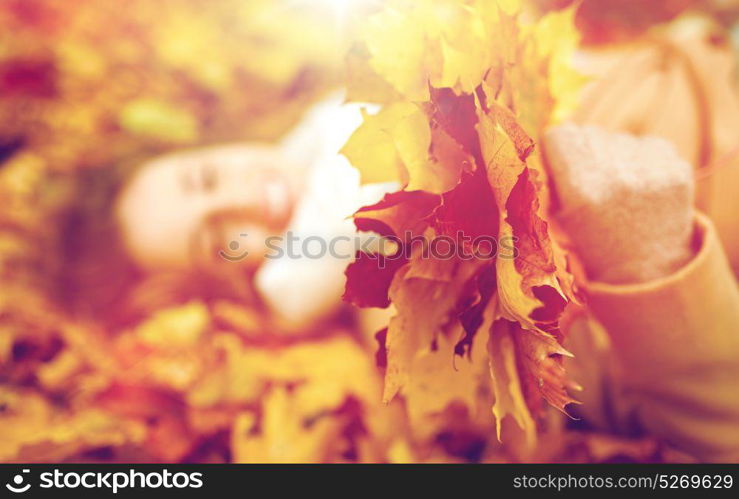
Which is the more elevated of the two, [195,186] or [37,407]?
[195,186]

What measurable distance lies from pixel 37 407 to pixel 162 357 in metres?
0.18

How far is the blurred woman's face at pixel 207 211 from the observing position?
99cm

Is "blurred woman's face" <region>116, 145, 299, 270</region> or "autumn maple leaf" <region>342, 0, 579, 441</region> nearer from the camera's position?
"autumn maple leaf" <region>342, 0, 579, 441</region>

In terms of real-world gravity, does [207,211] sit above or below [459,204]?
above

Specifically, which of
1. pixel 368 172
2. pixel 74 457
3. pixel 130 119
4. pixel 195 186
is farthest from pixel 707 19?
pixel 74 457

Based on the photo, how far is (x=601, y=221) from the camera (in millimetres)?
520

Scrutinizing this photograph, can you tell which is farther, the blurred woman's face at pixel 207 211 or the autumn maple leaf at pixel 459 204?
the blurred woman's face at pixel 207 211

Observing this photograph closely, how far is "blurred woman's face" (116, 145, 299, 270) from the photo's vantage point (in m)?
0.99

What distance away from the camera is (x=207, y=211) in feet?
3.25

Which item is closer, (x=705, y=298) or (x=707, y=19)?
(x=705, y=298)

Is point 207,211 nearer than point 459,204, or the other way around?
point 459,204
